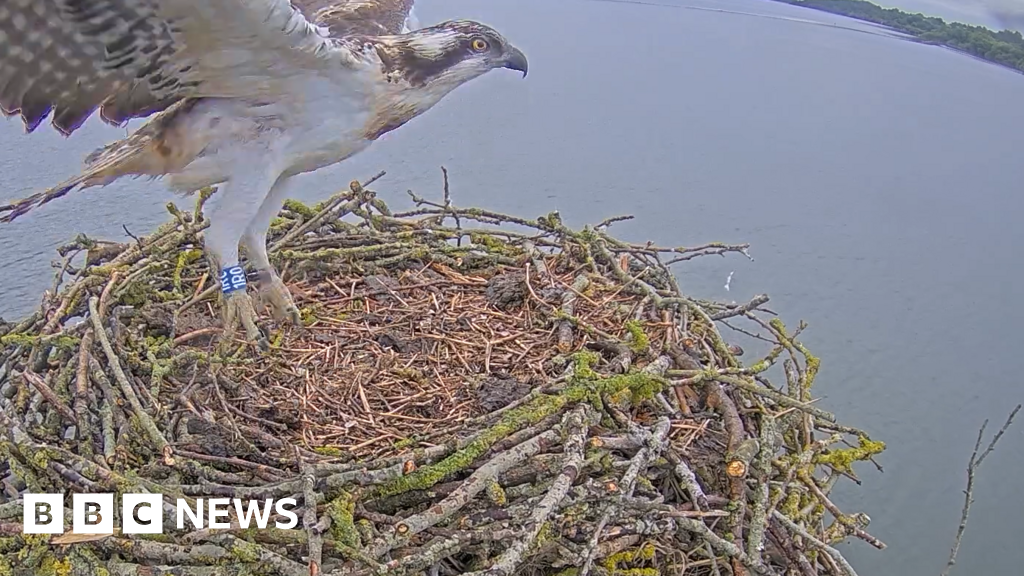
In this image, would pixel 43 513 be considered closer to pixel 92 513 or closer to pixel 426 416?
pixel 92 513

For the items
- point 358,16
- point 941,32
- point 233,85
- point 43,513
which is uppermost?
point 941,32

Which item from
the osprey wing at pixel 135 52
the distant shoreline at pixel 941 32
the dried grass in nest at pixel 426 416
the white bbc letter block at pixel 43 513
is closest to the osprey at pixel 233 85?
the osprey wing at pixel 135 52

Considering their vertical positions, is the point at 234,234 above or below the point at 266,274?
above

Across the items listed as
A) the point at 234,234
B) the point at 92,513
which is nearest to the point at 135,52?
the point at 234,234

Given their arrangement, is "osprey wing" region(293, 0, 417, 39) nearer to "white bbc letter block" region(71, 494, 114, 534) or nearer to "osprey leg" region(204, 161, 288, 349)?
"osprey leg" region(204, 161, 288, 349)

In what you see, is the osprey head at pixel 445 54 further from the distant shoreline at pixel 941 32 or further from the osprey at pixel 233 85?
the distant shoreline at pixel 941 32

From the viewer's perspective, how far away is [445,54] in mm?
1305

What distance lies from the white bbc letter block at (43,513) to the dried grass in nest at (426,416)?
0.05 ft

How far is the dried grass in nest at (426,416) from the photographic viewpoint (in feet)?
3.03

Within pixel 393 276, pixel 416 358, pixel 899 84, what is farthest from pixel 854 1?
pixel 416 358

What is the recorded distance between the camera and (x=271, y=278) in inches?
58.3

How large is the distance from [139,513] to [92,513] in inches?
2.3

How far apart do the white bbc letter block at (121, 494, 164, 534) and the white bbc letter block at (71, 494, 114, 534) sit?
0.06 ft

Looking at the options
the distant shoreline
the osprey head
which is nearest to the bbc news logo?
the osprey head
